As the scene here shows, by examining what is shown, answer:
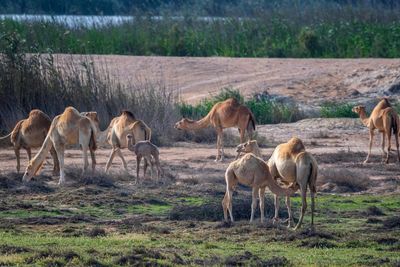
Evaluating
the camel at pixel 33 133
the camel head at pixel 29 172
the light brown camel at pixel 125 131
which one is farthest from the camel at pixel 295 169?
the camel at pixel 33 133

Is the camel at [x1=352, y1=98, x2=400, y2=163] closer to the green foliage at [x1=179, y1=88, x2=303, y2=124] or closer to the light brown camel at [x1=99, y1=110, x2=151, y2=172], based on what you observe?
the light brown camel at [x1=99, y1=110, x2=151, y2=172]

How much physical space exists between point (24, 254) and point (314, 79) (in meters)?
21.5

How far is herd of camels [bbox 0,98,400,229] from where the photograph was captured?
51.2 feet

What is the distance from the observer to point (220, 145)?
920 inches

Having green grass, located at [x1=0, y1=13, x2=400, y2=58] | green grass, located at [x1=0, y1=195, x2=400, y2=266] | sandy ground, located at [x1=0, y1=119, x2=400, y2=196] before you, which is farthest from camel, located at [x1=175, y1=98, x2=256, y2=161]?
green grass, located at [x1=0, y1=13, x2=400, y2=58]

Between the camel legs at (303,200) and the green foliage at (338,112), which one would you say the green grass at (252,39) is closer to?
the green foliage at (338,112)

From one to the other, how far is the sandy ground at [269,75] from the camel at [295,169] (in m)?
15.1

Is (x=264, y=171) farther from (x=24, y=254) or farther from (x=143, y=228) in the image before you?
(x=24, y=254)

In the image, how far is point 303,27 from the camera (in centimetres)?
4034

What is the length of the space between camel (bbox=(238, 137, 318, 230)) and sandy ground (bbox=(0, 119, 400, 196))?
4.08m

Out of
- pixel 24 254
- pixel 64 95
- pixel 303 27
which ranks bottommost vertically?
pixel 24 254

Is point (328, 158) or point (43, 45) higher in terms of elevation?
point (43, 45)

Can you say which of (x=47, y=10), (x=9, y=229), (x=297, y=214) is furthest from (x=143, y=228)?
(x=47, y=10)

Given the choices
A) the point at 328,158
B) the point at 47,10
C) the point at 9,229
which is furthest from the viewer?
the point at 47,10
